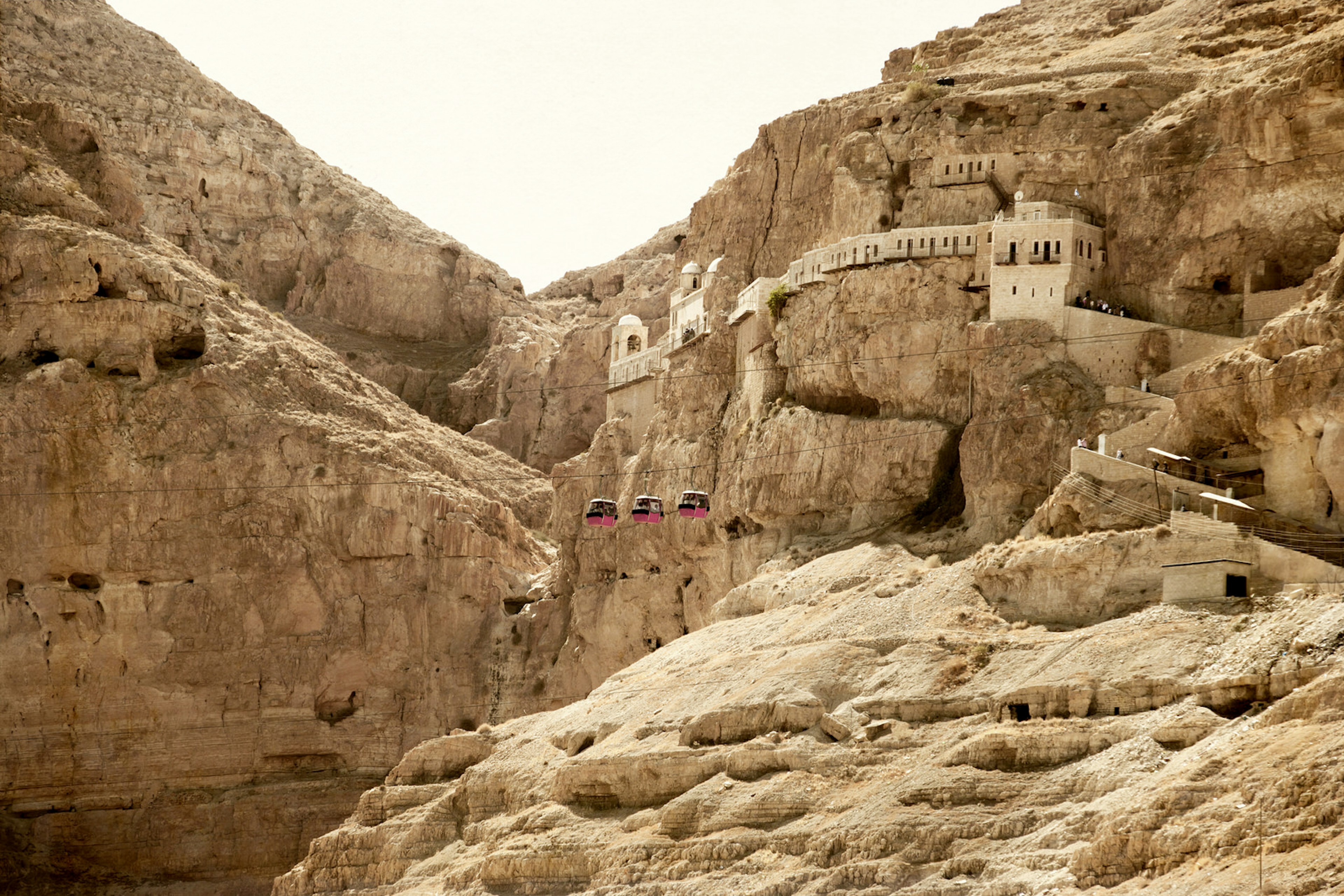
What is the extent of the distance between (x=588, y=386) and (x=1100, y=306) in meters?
48.0

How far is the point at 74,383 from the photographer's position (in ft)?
333

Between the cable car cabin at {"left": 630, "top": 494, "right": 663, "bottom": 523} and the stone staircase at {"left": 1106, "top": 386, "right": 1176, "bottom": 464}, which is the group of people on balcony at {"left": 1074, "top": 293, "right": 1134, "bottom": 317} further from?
the cable car cabin at {"left": 630, "top": 494, "right": 663, "bottom": 523}

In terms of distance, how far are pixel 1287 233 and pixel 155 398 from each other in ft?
156

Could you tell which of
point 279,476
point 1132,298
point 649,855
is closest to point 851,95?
point 1132,298

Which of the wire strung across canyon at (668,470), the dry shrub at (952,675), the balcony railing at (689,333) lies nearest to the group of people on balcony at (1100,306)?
the wire strung across canyon at (668,470)

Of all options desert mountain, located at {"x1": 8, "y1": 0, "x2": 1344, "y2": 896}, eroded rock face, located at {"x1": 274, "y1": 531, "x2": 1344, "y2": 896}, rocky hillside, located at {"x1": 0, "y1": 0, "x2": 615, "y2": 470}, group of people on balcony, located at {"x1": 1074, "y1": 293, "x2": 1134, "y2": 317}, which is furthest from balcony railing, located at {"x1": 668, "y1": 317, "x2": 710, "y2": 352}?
rocky hillside, located at {"x1": 0, "y1": 0, "x2": 615, "y2": 470}

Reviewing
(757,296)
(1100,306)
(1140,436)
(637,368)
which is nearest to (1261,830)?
(1140,436)

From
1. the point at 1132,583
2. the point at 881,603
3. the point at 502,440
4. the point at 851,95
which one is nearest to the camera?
the point at 1132,583

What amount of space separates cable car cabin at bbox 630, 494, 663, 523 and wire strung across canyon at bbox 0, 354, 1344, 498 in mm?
3539

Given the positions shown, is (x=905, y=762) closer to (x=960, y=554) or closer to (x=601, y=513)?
(x=960, y=554)

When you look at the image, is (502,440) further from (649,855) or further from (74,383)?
(649,855)

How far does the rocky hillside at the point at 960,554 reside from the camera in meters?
59.2

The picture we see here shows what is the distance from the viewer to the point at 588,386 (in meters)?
124

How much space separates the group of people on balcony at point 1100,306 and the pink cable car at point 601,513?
60.6 feet
